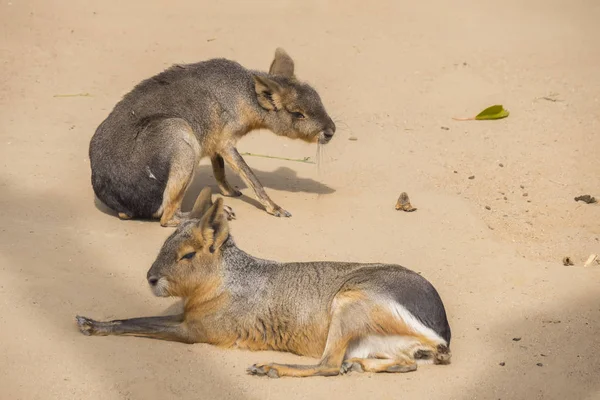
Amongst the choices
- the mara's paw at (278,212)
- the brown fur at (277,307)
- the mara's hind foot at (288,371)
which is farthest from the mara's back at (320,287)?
the mara's paw at (278,212)

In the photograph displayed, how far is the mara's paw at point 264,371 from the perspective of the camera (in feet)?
18.2

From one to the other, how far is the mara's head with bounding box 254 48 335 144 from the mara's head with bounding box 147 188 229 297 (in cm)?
277

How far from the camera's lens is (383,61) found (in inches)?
459

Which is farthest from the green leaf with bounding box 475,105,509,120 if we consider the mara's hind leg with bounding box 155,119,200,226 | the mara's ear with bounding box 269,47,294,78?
the mara's hind leg with bounding box 155,119,200,226

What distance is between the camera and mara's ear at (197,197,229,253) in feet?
19.0

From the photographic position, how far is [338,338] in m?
5.63

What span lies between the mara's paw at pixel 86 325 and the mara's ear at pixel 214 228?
2.85 ft

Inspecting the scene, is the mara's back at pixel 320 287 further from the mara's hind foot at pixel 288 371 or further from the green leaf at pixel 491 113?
the green leaf at pixel 491 113

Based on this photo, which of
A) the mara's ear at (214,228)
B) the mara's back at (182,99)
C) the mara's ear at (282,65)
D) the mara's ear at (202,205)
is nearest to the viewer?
the mara's ear at (214,228)

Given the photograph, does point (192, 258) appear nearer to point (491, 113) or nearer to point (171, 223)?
point (171, 223)

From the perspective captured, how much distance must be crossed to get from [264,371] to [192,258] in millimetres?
863

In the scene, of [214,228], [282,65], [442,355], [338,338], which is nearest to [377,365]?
[338,338]

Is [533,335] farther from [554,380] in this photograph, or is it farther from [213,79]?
[213,79]

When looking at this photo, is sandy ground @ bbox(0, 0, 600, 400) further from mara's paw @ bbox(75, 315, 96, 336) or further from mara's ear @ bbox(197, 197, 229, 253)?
mara's ear @ bbox(197, 197, 229, 253)
